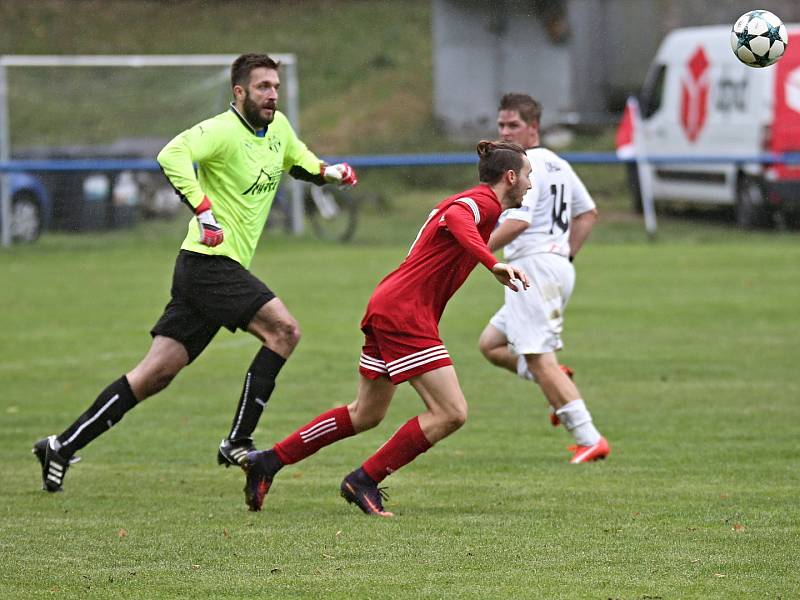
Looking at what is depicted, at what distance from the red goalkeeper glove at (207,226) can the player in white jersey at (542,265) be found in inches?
70.5

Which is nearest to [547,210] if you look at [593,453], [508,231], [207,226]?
[508,231]

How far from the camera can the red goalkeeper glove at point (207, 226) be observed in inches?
284

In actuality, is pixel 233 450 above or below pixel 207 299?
below

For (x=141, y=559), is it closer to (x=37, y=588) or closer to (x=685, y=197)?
(x=37, y=588)

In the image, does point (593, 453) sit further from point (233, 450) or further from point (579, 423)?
point (233, 450)

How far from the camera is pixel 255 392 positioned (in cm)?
772

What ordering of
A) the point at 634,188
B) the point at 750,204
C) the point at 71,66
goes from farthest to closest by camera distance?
1. the point at 71,66
2. the point at 634,188
3. the point at 750,204

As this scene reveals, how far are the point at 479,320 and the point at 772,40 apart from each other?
7524 mm

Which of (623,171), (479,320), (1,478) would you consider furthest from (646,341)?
(623,171)

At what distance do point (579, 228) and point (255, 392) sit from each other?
7.85ft

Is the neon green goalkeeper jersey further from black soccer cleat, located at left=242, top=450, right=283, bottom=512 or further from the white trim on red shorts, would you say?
the white trim on red shorts

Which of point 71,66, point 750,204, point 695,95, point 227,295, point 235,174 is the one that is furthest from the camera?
point 71,66

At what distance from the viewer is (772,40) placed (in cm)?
801

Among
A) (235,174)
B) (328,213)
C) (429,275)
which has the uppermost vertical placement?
(235,174)
